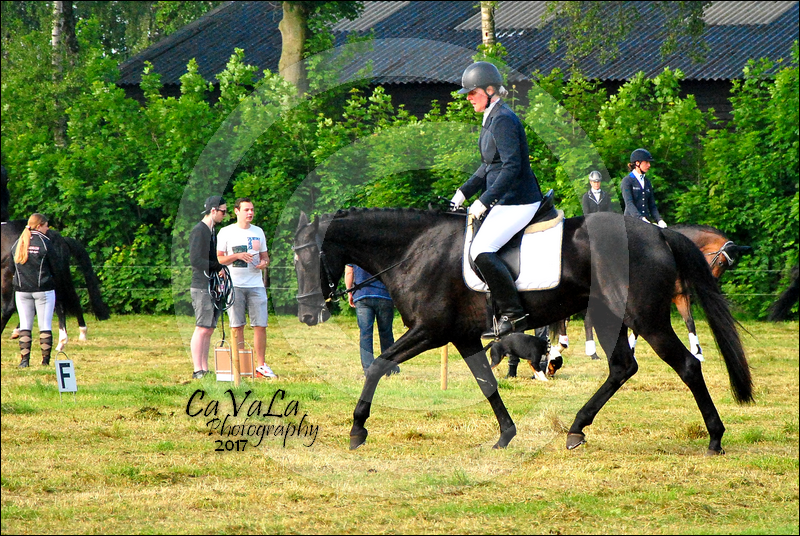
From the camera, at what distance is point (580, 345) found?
45.5 ft

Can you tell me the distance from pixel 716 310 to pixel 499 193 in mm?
1902

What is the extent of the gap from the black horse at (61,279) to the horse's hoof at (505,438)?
7.15 meters

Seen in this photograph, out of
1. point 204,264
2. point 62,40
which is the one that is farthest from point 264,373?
point 62,40

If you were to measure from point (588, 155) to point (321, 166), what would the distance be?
4907mm

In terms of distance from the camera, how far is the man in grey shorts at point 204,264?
9969 mm

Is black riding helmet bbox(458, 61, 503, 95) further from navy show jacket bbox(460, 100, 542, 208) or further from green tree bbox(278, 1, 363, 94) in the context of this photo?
green tree bbox(278, 1, 363, 94)

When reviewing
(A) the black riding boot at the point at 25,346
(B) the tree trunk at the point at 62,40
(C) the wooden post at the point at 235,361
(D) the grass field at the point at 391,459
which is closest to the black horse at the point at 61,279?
(A) the black riding boot at the point at 25,346

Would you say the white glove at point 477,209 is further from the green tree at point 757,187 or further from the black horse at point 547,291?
the green tree at point 757,187

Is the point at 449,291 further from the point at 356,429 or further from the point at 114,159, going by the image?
the point at 114,159

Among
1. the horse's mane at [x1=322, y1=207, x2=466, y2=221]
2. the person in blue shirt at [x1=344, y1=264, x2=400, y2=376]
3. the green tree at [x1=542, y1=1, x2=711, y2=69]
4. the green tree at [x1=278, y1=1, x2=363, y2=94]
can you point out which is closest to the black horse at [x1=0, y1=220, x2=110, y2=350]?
the person in blue shirt at [x1=344, y1=264, x2=400, y2=376]

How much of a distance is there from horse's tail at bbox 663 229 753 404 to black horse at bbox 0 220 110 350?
26.7ft

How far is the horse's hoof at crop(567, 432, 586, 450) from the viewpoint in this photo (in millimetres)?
7047

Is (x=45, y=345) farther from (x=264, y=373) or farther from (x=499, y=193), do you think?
(x=499, y=193)

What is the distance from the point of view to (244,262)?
33.2 ft
